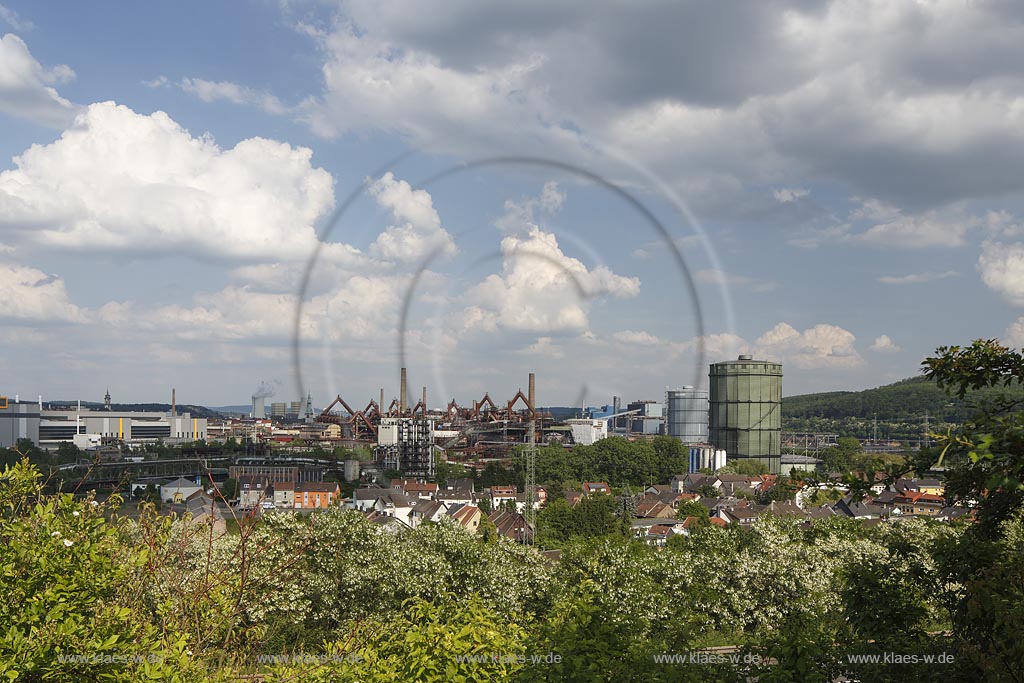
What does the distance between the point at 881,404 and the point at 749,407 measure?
346ft

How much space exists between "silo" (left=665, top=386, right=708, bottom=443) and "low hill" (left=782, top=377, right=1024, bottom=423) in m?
42.8

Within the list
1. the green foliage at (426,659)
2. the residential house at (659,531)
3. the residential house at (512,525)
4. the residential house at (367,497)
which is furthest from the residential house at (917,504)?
the green foliage at (426,659)

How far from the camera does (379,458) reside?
81625mm

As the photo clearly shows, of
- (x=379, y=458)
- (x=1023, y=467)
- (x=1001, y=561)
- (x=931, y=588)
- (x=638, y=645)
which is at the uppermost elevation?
(x=1023, y=467)

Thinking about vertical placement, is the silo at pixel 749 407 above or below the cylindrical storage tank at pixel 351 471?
above

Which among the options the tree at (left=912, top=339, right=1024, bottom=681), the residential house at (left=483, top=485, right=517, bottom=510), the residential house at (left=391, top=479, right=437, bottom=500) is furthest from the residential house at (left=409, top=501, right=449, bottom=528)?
the tree at (left=912, top=339, right=1024, bottom=681)

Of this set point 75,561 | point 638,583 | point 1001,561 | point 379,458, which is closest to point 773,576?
point 638,583

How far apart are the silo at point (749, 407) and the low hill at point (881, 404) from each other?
244ft

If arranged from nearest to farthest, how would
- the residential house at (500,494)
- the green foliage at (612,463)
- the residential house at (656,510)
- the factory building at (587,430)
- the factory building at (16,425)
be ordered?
the residential house at (656,510)
the residential house at (500,494)
the green foliage at (612,463)
the factory building at (16,425)
the factory building at (587,430)

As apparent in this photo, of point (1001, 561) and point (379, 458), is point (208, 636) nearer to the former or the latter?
point (1001, 561)

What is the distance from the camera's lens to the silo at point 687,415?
11994 centimetres

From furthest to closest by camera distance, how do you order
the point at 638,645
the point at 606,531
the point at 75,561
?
1. the point at 606,531
2. the point at 638,645
3. the point at 75,561

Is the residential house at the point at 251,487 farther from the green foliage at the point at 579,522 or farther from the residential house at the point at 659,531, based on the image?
the residential house at the point at 659,531

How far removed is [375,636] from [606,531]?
3538 centimetres
